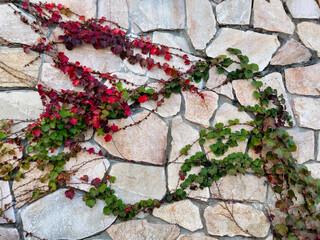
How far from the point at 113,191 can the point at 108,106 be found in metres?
0.56

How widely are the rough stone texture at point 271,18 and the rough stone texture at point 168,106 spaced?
0.89 m

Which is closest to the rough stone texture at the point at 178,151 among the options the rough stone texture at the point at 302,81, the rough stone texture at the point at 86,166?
the rough stone texture at the point at 86,166

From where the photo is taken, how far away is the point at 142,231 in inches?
76.6

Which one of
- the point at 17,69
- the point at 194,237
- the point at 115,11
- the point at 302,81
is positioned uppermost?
the point at 115,11

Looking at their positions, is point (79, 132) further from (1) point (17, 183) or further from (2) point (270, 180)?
(2) point (270, 180)

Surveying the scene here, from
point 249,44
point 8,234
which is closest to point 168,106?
point 249,44

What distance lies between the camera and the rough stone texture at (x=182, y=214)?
199 cm

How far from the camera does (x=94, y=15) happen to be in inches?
82.8

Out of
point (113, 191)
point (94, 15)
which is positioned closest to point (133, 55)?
point (94, 15)

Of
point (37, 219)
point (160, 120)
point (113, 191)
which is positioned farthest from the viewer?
point (160, 120)

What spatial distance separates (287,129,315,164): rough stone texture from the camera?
227cm

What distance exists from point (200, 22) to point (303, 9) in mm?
914

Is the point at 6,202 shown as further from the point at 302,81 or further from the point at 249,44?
the point at 302,81

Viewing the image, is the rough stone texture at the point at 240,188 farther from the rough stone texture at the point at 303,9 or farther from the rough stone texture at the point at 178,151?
the rough stone texture at the point at 303,9
